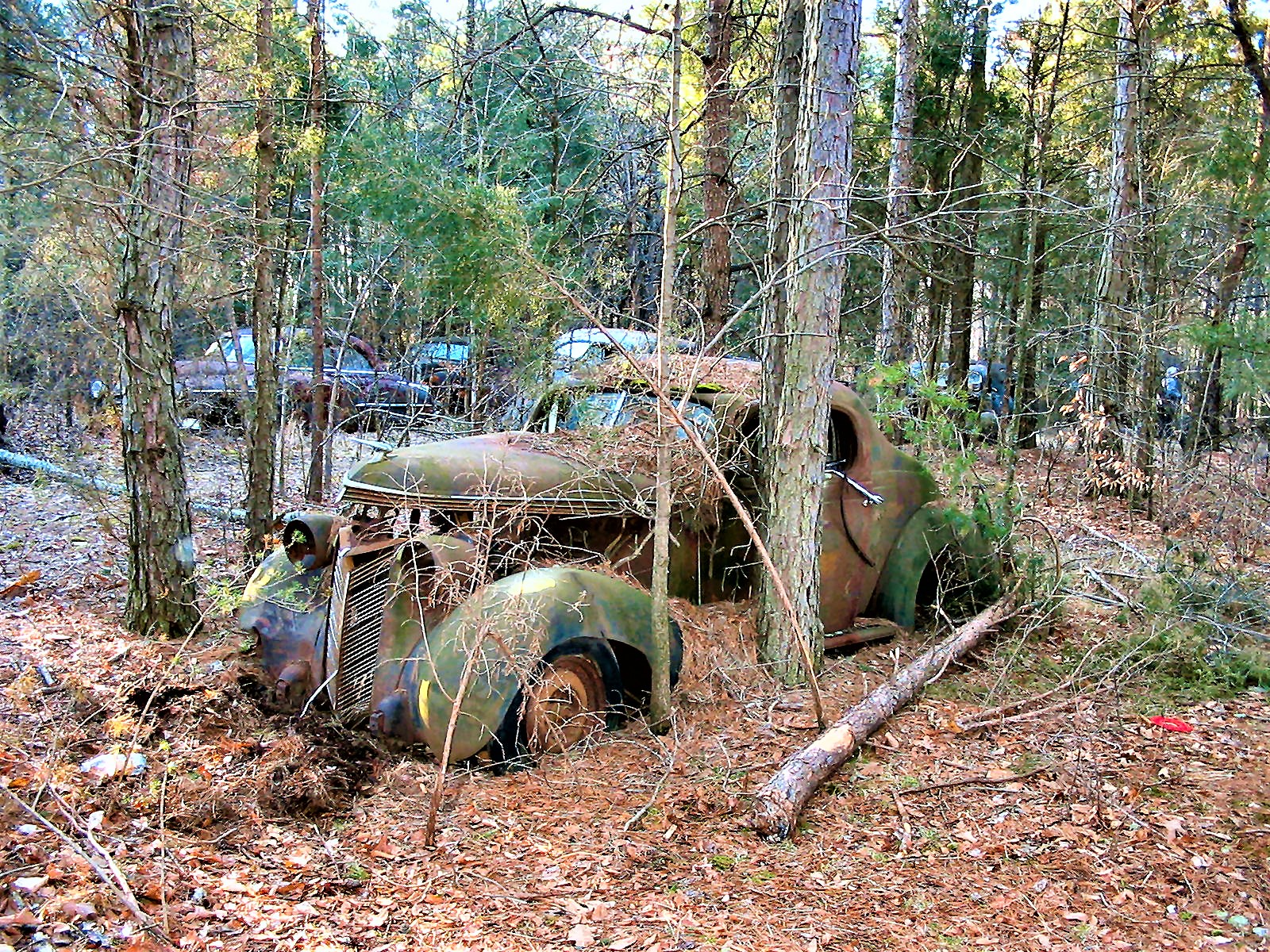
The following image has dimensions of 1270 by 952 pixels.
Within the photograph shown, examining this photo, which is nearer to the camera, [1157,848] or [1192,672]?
[1157,848]

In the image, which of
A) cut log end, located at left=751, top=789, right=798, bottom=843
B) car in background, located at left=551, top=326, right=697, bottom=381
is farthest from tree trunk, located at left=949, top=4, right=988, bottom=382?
cut log end, located at left=751, top=789, right=798, bottom=843

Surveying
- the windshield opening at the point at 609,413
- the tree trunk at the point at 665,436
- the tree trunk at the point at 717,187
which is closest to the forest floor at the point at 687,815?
the tree trunk at the point at 665,436

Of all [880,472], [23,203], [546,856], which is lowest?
[546,856]

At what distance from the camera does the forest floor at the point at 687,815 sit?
3330mm

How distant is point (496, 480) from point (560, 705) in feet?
3.86

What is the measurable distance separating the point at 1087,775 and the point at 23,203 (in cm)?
1127

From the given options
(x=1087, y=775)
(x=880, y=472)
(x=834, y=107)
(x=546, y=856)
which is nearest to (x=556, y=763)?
(x=546, y=856)

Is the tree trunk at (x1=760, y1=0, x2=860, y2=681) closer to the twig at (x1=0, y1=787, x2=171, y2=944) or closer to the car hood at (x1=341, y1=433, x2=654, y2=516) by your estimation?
the car hood at (x1=341, y1=433, x2=654, y2=516)

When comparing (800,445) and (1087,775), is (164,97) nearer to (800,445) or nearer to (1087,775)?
(800,445)

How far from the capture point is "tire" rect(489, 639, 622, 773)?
14.5ft

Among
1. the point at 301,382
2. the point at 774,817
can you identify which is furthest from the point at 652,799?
the point at 301,382

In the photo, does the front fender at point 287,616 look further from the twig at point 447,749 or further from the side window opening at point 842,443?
the side window opening at point 842,443

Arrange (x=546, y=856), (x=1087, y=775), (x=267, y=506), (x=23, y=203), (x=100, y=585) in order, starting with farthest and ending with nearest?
(x=23, y=203) → (x=267, y=506) → (x=100, y=585) → (x=1087, y=775) → (x=546, y=856)

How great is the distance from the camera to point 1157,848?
Answer: 3959mm
